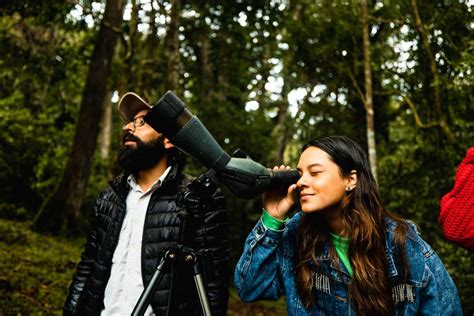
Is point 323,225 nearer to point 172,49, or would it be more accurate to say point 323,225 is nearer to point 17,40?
point 172,49

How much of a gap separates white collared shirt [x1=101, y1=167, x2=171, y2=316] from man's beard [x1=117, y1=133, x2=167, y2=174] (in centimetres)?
16

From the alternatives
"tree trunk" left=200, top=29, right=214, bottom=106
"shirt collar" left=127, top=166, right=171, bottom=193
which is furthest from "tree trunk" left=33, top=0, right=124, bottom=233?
"shirt collar" left=127, top=166, right=171, bottom=193

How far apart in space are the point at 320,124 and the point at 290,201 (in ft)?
29.0

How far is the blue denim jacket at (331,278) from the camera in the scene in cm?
183

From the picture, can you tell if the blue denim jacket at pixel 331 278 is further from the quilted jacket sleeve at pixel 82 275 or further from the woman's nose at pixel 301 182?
the quilted jacket sleeve at pixel 82 275

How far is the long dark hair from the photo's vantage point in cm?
185

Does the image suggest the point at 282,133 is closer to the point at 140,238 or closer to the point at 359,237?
the point at 140,238

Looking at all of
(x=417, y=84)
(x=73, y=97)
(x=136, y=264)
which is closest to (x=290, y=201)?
(x=136, y=264)

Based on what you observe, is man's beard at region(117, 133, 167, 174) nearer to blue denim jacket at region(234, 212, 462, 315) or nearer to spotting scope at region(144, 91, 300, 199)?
spotting scope at region(144, 91, 300, 199)

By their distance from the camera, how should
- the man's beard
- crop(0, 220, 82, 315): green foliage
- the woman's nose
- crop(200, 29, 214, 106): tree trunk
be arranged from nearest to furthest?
the woman's nose → the man's beard → crop(0, 220, 82, 315): green foliage → crop(200, 29, 214, 106): tree trunk

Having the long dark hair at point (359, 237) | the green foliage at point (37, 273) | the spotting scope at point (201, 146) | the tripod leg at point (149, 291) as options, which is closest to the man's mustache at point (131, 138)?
the spotting scope at point (201, 146)

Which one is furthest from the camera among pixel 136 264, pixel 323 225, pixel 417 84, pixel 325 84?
pixel 325 84

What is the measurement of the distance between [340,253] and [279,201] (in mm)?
357

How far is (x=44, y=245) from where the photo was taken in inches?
314
